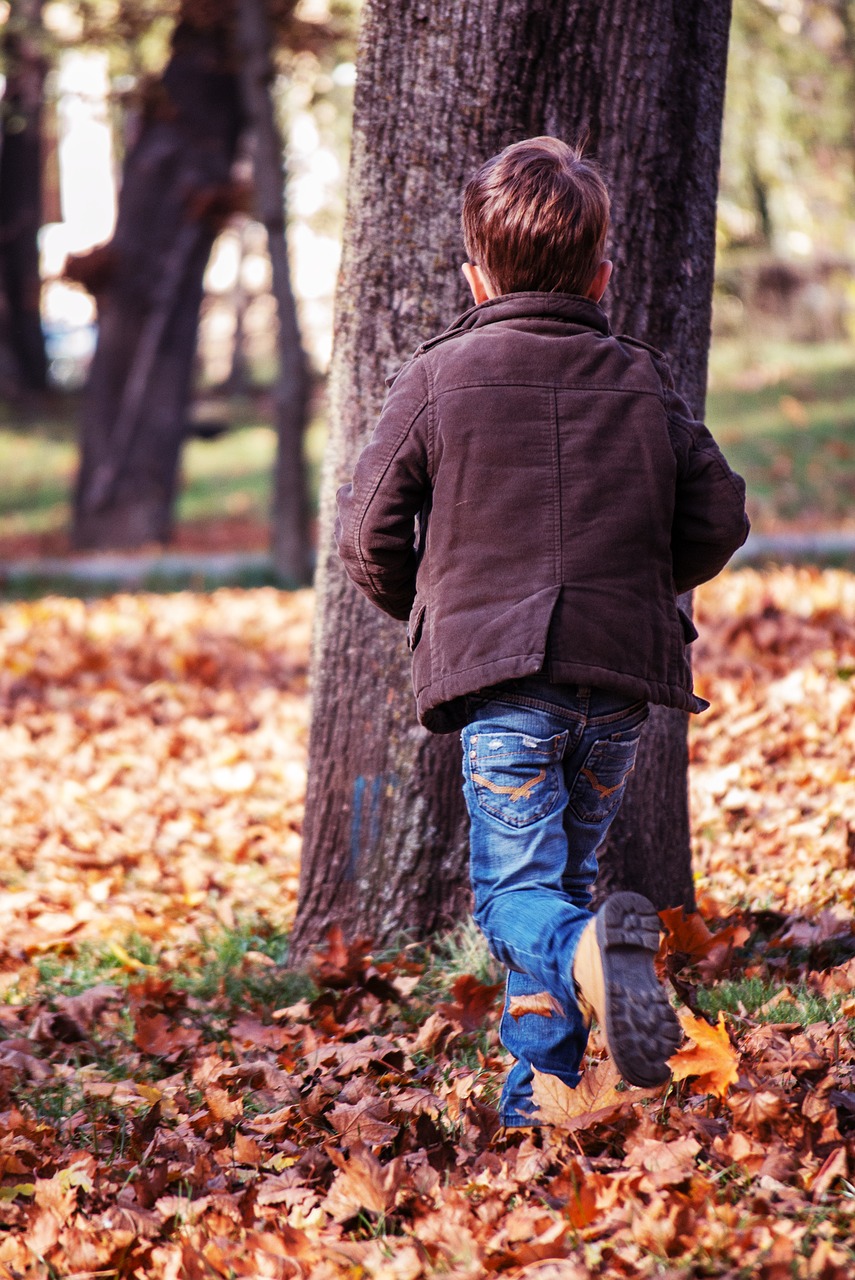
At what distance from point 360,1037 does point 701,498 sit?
170 cm

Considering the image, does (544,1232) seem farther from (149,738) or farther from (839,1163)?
(149,738)

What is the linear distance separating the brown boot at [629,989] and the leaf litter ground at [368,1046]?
26 centimetres

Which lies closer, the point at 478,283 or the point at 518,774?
the point at 518,774

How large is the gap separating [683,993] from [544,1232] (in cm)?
98

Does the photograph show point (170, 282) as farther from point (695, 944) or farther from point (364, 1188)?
point (364, 1188)

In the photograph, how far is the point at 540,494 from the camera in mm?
2375

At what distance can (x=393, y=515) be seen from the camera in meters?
2.51

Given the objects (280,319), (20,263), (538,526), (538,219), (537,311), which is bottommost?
(538,526)

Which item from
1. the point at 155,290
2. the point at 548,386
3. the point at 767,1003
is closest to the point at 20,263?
the point at 155,290

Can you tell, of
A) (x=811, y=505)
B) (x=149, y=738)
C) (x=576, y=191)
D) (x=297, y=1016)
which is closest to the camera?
(x=576, y=191)

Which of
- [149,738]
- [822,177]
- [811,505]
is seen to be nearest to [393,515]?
[149,738]

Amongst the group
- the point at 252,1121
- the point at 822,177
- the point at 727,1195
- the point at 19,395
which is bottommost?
the point at 252,1121

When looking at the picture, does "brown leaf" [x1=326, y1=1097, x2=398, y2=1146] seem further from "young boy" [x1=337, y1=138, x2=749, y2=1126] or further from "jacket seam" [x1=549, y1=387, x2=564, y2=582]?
"jacket seam" [x1=549, y1=387, x2=564, y2=582]

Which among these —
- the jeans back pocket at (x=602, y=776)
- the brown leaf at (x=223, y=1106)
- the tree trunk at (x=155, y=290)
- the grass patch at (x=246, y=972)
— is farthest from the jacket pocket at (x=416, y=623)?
the tree trunk at (x=155, y=290)
